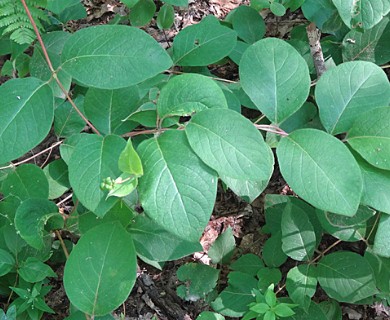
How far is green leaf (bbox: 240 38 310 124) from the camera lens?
4.30 feet

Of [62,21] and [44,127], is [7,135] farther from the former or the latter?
[62,21]

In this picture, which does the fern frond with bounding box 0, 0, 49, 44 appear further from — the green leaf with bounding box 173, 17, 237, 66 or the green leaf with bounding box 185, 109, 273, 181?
the green leaf with bounding box 185, 109, 273, 181

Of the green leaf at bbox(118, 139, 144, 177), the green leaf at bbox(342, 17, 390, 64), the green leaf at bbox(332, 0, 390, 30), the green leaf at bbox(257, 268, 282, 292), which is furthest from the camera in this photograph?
the green leaf at bbox(342, 17, 390, 64)

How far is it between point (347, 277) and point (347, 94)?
694mm

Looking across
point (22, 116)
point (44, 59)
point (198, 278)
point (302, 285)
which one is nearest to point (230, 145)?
point (22, 116)

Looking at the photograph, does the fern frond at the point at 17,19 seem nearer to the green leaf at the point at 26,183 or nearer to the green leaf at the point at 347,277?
the green leaf at the point at 26,183

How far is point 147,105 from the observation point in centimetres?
169

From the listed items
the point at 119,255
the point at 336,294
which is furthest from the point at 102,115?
the point at 336,294

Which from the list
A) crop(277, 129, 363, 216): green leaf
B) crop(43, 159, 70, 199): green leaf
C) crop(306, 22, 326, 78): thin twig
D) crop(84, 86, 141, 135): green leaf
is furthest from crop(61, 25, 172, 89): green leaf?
crop(306, 22, 326, 78): thin twig

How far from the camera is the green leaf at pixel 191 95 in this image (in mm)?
1213

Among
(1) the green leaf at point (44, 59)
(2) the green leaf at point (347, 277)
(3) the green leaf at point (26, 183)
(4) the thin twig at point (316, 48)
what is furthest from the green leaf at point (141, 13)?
(2) the green leaf at point (347, 277)

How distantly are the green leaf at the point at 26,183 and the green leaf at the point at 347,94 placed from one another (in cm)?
99

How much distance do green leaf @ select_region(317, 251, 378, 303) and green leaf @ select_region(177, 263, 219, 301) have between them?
0.47 meters

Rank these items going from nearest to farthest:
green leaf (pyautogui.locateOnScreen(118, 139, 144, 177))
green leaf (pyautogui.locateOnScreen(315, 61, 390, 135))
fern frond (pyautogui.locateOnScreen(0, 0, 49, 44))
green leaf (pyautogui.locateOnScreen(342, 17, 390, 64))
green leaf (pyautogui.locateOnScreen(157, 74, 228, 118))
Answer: green leaf (pyautogui.locateOnScreen(118, 139, 144, 177))
green leaf (pyautogui.locateOnScreen(157, 74, 228, 118))
green leaf (pyautogui.locateOnScreen(315, 61, 390, 135))
fern frond (pyautogui.locateOnScreen(0, 0, 49, 44))
green leaf (pyautogui.locateOnScreen(342, 17, 390, 64))
